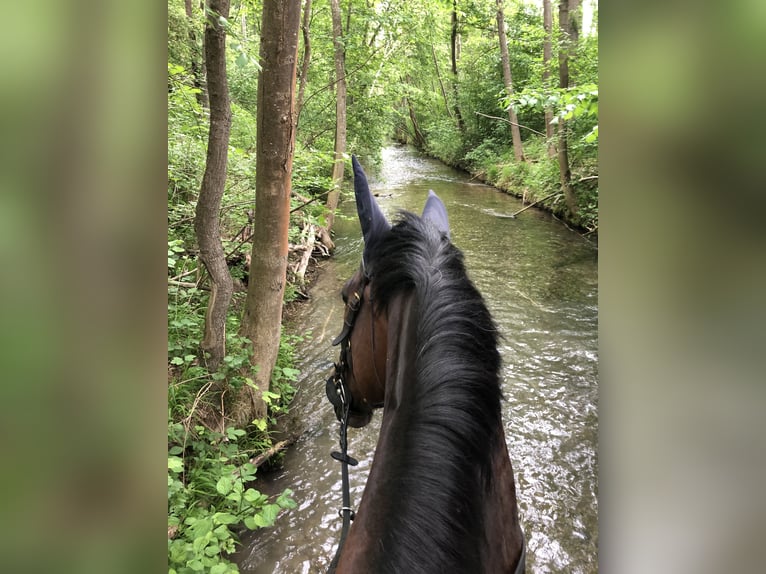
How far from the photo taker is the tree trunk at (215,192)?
3211 millimetres

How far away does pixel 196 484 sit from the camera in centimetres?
281

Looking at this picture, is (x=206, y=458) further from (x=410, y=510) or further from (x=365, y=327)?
(x=410, y=510)

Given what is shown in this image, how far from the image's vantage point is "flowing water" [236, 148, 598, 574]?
3047mm

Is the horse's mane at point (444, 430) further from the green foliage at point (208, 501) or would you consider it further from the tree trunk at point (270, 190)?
the tree trunk at point (270, 190)

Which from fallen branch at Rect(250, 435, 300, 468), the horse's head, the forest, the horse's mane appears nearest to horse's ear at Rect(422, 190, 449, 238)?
the horse's head

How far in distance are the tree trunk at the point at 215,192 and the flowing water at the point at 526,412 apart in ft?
3.45

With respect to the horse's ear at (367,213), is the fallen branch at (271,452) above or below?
below

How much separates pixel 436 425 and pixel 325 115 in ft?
37.1

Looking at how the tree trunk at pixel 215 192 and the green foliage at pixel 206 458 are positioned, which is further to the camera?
the tree trunk at pixel 215 192

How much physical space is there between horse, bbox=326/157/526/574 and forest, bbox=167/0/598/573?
0.99m

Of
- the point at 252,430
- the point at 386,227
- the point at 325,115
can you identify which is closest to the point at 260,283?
the point at 252,430

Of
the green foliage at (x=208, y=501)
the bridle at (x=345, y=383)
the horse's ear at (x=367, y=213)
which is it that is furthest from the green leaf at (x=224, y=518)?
the horse's ear at (x=367, y=213)

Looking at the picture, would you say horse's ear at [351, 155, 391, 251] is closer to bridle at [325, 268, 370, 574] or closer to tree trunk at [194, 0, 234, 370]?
bridle at [325, 268, 370, 574]

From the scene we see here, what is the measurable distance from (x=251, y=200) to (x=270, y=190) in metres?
2.56
